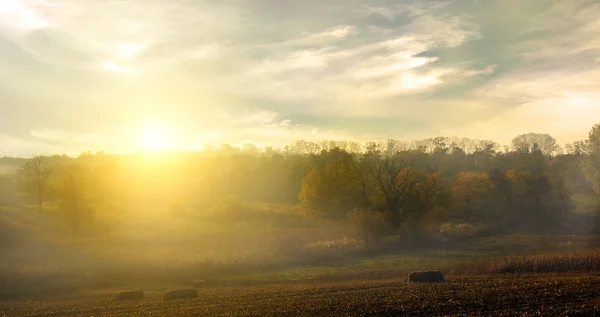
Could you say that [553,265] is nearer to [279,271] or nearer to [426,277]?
[426,277]

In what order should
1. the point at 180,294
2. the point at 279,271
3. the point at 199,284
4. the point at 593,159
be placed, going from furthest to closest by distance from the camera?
the point at 593,159 → the point at 279,271 → the point at 199,284 → the point at 180,294

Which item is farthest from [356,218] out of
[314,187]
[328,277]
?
[328,277]

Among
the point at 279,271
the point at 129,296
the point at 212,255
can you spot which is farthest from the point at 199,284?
the point at 212,255

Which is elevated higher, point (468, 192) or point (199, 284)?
point (468, 192)

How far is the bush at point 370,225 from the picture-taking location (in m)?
81.9

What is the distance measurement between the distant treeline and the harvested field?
1960 inches

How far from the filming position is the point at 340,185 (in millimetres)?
106500

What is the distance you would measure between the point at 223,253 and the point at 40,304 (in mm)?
29146

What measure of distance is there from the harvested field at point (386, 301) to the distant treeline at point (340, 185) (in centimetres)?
4979

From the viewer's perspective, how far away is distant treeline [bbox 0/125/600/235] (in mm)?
96375

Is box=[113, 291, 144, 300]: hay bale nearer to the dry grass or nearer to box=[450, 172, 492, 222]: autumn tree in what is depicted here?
the dry grass

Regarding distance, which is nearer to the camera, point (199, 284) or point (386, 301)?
point (386, 301)

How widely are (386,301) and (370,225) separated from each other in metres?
53.9

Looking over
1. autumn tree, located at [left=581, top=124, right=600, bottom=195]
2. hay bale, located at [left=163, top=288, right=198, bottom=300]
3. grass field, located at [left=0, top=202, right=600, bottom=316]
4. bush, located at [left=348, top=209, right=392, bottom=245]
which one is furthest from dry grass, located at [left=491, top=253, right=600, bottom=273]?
autumn tree, located at [left=581, top=124, right=600, bottom=195]
